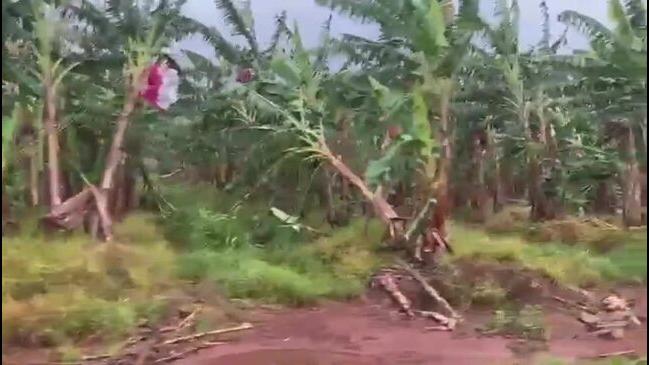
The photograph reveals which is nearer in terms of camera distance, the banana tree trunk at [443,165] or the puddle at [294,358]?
the puddle at [294,358]

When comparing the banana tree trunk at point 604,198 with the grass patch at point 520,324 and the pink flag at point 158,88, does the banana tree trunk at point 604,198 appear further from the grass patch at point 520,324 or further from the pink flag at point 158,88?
the pink flag at point 158,88

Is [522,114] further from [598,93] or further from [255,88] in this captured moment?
[255,88]

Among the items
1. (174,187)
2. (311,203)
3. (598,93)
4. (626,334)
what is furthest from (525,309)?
(174,187)

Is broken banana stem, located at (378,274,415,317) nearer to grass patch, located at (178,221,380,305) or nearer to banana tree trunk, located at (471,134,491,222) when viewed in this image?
grass patch, located at (178,221,380,305)

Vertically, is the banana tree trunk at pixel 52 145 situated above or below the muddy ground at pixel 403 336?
above

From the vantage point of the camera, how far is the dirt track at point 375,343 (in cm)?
199

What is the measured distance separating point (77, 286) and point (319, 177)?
1214 mm

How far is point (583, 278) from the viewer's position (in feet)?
7.28

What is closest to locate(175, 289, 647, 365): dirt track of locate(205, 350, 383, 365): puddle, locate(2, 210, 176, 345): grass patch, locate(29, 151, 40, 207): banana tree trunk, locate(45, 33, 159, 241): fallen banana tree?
locate(205, 350, 383, 365): puddle

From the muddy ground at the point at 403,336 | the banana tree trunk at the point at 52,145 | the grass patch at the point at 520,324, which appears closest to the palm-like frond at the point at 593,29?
the muddy ground at the point at 403,336

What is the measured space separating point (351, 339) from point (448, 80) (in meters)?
0.95

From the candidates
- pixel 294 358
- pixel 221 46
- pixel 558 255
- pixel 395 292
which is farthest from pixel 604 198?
pixel 221 46

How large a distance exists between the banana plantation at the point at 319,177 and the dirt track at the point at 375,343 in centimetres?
1

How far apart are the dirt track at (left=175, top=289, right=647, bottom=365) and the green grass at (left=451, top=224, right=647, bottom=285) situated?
109mm
